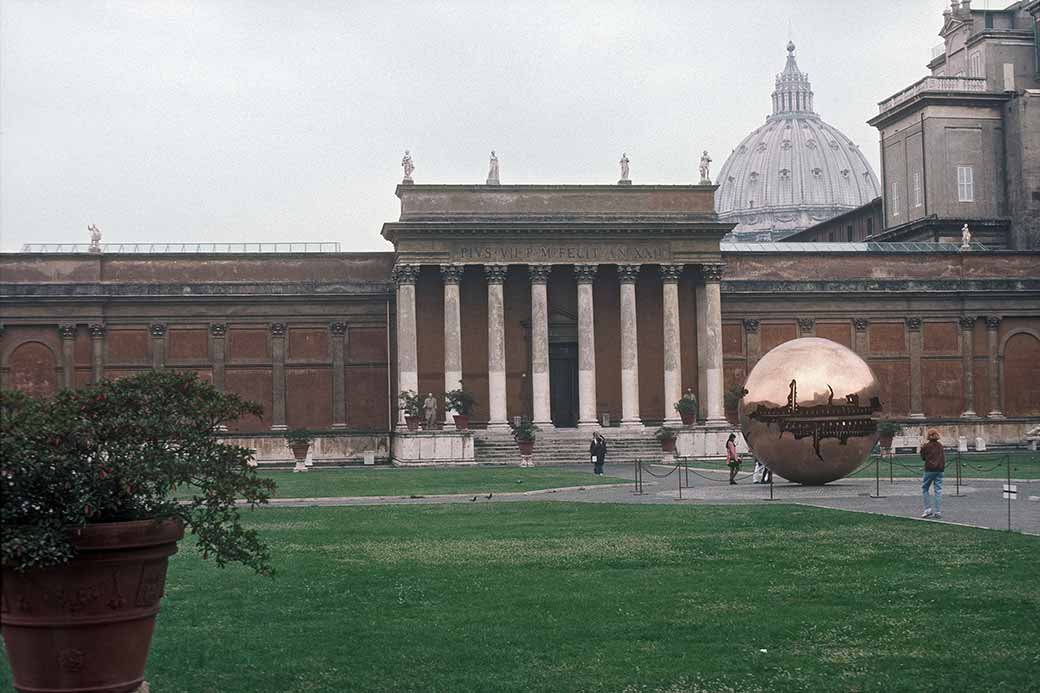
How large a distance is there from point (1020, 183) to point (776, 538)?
58.0m

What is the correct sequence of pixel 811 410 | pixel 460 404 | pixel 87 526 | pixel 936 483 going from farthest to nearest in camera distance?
pixel 460 404 → pixel 811 410 → pixel 936 483 → pixel 87 526

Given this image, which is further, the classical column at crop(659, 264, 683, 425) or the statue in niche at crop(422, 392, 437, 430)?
the classical column at crop(659, 264, 683, 425)

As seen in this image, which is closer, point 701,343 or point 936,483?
point 936,483

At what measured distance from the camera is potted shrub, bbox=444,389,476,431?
58125mm

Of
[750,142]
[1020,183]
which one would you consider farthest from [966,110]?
[750,142]

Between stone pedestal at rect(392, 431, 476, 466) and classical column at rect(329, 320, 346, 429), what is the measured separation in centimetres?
688

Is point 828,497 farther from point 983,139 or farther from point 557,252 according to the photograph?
point 983,139

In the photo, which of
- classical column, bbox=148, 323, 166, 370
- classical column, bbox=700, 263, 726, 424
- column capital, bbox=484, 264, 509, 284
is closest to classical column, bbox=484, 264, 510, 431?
column capital, bbox=484, 264, 509, 284

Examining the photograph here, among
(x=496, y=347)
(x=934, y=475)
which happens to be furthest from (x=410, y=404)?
(x=934, y=475)

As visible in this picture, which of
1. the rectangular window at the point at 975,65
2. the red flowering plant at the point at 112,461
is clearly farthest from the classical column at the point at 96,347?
the red flowering plant at the point at 112,461

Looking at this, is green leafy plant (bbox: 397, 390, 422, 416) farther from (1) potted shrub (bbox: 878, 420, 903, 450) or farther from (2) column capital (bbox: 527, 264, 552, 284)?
(1) potted shrub (bbox: 878, 420, 903, 450)

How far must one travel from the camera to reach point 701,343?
6309 centimetres

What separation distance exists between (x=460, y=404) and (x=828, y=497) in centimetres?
2741

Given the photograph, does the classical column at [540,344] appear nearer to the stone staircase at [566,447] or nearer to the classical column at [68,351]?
the stone staircase at [566,447]
